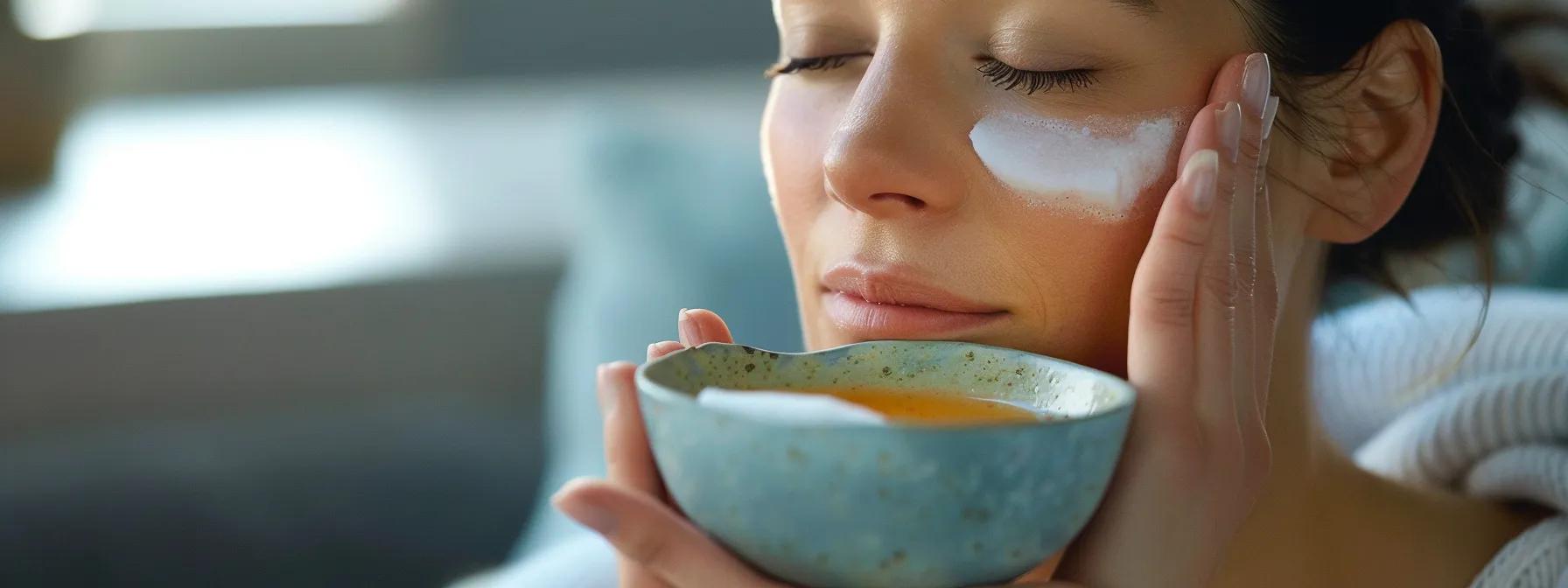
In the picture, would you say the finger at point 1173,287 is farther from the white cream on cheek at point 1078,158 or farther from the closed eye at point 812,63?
the closed eye at point 812,63

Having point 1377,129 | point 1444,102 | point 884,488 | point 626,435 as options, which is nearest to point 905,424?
point 884,488

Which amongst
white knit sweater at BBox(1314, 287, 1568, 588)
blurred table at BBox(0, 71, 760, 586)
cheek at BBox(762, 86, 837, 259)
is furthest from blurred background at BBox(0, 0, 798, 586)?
cheek at BBox(762, 86, 837, 259)

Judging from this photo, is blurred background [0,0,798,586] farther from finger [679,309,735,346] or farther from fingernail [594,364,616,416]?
fingernail [594,364,616,416]

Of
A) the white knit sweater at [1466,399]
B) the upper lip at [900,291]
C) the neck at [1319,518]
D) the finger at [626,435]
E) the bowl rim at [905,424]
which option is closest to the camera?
the bowl rim at [905,424]

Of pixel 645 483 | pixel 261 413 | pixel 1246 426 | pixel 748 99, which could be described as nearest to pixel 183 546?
pixel 261 413

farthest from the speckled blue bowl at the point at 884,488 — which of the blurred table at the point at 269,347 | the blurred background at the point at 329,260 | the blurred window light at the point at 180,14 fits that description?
the blurred window light at the point at 180,14

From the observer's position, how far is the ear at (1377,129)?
2.41ft

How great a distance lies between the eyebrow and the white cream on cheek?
0.05 m

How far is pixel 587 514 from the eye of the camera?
47 cm

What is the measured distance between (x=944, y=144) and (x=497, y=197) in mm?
1641

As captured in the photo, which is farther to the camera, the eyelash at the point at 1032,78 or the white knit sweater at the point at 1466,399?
the white knit sweater at the point at 1466,399

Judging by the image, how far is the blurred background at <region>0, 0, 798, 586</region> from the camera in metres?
1.73

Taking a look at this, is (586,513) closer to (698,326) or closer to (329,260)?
(698,326)

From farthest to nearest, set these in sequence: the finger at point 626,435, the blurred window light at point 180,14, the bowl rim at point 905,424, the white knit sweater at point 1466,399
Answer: the blurred window light at point 180,14 < the white knit sweater at point 1466,399 < the finger at point 626,435 < the bowl rim at point 905,424
